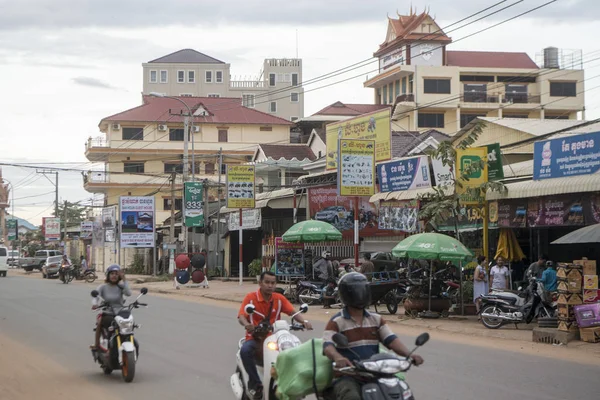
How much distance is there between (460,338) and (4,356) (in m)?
9.09

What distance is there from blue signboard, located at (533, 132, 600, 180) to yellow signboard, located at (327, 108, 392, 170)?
36.9 feet

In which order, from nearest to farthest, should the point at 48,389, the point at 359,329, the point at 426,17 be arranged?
1. the point at 359,329
2. the point at 48,389
3. the point at 426,17

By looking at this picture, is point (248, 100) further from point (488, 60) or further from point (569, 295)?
point (569, 295)

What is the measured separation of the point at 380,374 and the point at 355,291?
0.77 metres

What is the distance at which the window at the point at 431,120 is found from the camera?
72625 mm

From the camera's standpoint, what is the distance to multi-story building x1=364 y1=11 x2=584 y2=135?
72688 mm

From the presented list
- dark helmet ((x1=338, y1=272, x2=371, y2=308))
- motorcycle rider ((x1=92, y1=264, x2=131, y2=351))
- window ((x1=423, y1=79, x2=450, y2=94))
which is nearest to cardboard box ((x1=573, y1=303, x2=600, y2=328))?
motorcycle rider ((x1=92, y1=264, x2=131, y2=351))

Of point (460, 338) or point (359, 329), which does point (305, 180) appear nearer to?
point (460, 338)

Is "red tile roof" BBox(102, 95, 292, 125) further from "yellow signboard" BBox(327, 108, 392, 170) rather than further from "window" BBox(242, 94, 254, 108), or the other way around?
"yellow signboard" BBox(327, 108, 392, 170)

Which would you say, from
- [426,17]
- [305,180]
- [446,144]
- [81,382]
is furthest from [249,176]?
[426,17]

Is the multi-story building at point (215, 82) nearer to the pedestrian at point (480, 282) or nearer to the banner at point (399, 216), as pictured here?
the banner at point (399, 216)

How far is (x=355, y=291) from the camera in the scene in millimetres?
6117

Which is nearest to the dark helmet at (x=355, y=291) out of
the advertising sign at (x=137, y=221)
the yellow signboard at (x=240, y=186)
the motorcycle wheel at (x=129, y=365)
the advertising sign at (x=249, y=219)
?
the motorcycle wheel at (x=129, y=365)

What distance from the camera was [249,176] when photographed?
→ 33219mm
